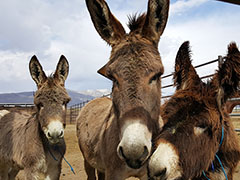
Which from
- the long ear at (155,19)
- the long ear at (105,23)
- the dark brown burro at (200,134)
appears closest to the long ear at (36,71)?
the long ear at (105,23)

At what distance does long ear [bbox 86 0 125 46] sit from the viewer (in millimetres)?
2530

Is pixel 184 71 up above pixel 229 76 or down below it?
above

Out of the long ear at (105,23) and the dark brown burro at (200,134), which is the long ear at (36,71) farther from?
the dark brown burro at (200,134)

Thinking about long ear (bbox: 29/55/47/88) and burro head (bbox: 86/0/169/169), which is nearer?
burro head (bbox: 86/0/169/169)

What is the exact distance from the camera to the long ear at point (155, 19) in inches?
95.7

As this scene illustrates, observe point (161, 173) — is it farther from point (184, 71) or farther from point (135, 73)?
point (184, 71)

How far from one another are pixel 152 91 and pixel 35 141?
117 inches

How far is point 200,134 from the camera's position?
211 centimetres

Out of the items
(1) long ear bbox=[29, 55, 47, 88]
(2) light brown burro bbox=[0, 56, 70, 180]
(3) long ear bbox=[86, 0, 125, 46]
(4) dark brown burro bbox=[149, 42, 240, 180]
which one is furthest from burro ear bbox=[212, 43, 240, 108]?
(1) long ear bbox=[29, 55, 47, 88]

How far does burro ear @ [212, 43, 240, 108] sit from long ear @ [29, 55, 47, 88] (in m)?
3.53

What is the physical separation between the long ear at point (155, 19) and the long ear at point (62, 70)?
2618 mm

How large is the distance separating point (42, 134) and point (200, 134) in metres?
3.25

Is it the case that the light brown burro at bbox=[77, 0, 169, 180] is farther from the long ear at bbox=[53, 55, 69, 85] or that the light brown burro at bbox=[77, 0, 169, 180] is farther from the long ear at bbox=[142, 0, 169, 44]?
the long ear at bbox=[53, 55, 69, 85]

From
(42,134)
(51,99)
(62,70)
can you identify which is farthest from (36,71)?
(42,134)
